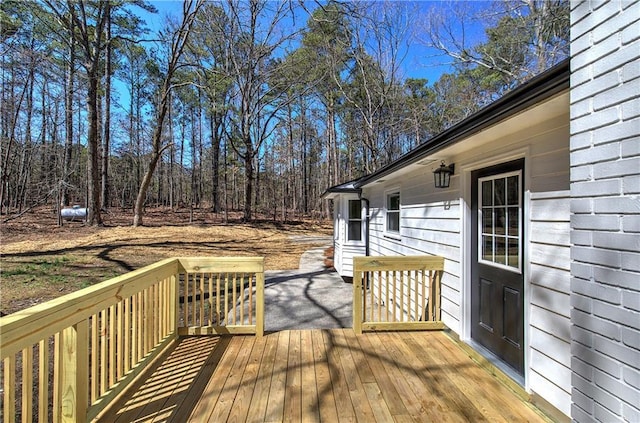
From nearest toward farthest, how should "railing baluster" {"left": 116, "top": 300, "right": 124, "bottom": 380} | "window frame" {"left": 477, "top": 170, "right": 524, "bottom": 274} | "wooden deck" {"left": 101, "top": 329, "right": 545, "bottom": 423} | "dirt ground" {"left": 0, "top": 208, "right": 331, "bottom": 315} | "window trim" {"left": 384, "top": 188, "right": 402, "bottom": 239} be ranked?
"wooden deck" {"left": 101, "top": 329, "right": 545, "bottom": 423}
"railing baluster" {"left": 116, "top": 300, "right": 124, "bottom": 380}
"window frame" {"left": 477, "top": 170, "right": 524, "bottom": 274}
"window trim" {"left": 384, "top": 188, "right": 402, "bottom": 239}
"dirt ground" {"left": 0, "top": 208, "right": 331, "bottom": 315}

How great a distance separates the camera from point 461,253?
310 centimetres

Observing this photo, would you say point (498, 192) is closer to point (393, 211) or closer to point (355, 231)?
point (393, 211)

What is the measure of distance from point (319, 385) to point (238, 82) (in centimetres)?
1668

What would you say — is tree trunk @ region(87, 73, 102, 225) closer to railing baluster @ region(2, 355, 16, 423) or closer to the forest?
the forest

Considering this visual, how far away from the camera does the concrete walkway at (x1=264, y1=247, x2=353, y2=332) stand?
16.0ft

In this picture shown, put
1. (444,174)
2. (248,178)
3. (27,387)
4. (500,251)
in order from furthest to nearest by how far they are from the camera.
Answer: (248,178) → (444,174) → (500,251) → (27,387)

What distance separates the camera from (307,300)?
19.8 feet

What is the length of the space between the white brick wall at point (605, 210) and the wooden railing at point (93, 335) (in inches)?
96.0

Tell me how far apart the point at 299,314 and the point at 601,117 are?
4.78 m

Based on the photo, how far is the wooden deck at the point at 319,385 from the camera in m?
2.04

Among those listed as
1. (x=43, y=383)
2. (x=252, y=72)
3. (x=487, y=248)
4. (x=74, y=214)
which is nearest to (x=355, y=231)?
(x=487, y=248)

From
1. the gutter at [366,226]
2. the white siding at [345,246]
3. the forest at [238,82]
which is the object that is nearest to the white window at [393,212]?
the gutter at [366,226]

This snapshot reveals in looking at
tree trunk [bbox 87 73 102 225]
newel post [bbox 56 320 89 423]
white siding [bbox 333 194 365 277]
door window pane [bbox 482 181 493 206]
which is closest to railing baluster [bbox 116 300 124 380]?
newel post [bbox 56 320 89 423]

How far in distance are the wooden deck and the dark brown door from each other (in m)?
0.31
